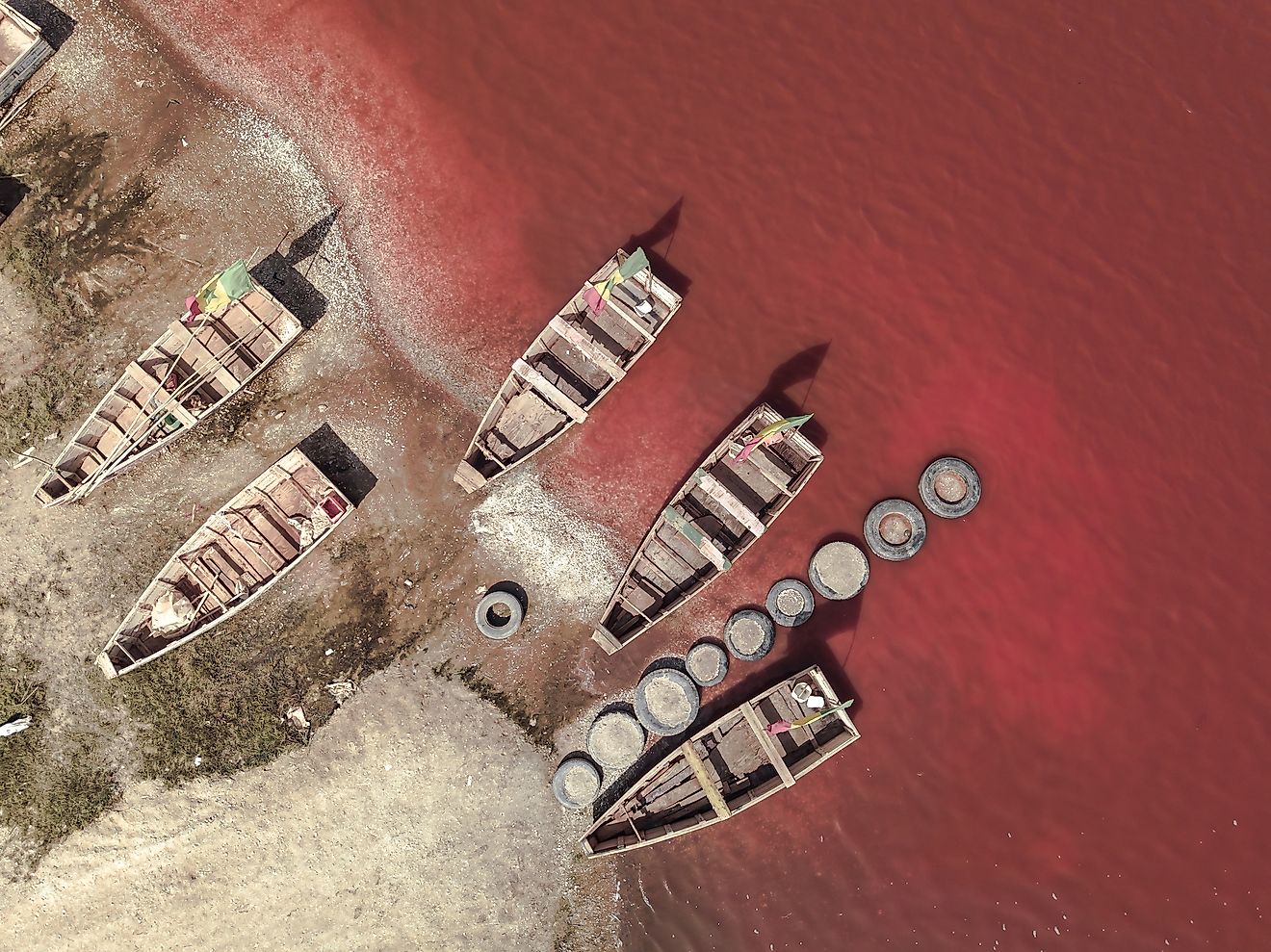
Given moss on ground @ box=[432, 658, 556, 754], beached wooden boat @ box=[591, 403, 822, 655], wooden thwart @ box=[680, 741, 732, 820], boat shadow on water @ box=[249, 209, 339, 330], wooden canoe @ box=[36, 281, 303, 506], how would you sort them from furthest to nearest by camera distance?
boat shadow on water @ box=[249, 209, 339, 330] → moss on ground @ box=[432, 658, 556, 754] → beached wooden boat @ box=[591, 403, 822, 655] → wooden thwart @ box=[680, 741, 732, 820] → wooden canoe @ box=[36, 281, 303, 506]

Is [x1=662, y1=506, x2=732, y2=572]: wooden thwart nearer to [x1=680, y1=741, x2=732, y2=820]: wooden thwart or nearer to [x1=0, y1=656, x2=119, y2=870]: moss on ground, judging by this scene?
[x1=680, y1=741, x2=732, y2=820]: wooden thwart

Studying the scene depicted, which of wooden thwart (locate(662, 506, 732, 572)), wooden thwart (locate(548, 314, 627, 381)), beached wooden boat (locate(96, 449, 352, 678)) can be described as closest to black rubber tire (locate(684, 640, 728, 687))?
wooden thwart (locate(662, 506, 732, 572))

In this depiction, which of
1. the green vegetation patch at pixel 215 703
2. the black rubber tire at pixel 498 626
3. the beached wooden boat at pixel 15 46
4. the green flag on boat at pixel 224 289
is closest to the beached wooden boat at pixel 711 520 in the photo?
the black rubber tire at pixel 498 626

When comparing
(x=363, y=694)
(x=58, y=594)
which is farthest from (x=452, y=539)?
(x=58, y=594)

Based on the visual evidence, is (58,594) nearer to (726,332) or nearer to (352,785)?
(352,785)

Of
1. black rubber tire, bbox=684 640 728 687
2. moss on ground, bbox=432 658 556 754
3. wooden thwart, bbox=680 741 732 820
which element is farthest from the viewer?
black rubber tire, bbox=684 640 728 687

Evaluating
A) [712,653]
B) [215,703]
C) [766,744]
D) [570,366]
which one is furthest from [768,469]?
[215,703]

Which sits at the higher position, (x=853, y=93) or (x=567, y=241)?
(x=853, y=93)
